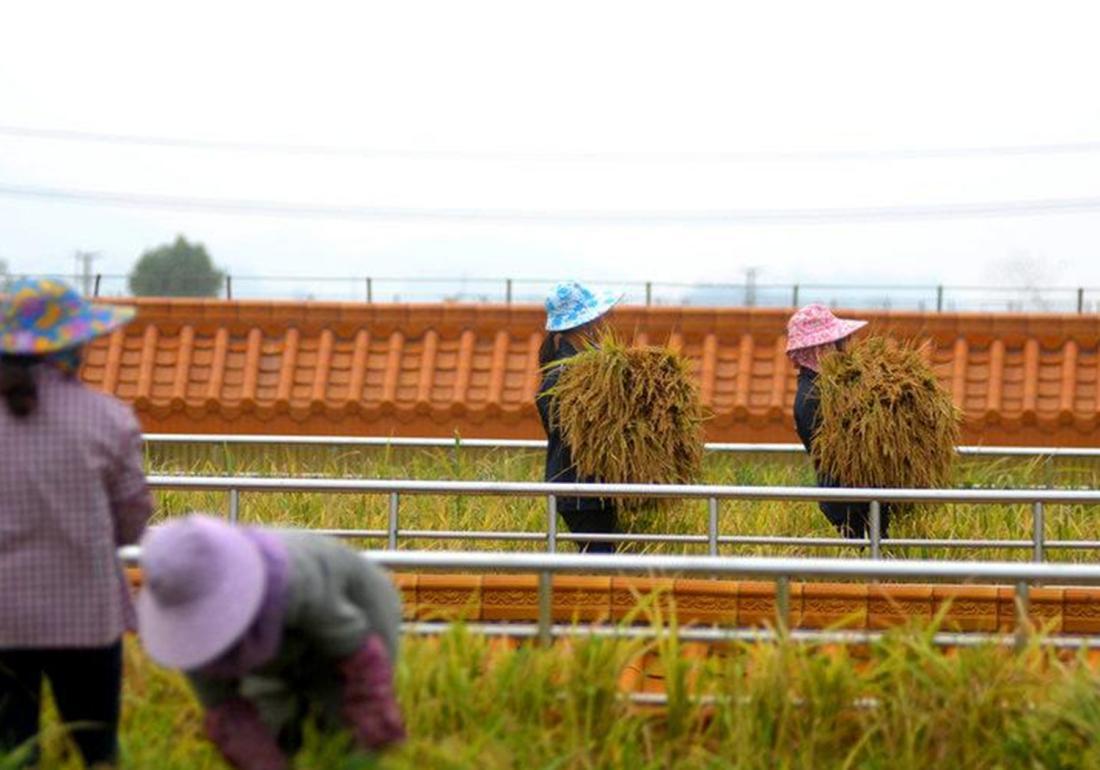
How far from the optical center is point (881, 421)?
36.6 ft

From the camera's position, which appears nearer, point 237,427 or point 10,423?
point 10,423

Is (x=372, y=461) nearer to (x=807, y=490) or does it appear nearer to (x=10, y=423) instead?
(x=807, y=490)

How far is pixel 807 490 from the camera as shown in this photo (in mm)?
9727

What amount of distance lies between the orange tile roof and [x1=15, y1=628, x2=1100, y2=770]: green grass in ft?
39.4

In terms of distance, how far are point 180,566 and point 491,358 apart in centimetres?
1462

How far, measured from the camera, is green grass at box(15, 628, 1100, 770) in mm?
6293

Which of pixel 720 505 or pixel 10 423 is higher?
pixel 10 423

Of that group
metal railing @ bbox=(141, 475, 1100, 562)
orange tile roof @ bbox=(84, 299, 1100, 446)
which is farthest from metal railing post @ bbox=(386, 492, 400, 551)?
orange tile roof @ bbox=(84, 299, 1100, 446)

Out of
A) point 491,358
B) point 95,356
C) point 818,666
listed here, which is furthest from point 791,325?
point 95,356

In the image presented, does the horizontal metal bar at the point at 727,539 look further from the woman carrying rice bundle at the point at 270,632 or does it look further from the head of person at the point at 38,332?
the woman carrying rice bundle at the point at 270,632

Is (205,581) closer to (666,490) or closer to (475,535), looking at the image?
(666,490)

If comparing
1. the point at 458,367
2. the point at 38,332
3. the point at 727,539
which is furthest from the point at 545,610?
the point at 458,367

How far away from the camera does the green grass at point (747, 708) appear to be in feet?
20.6

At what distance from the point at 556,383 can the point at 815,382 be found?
4.66 ft
